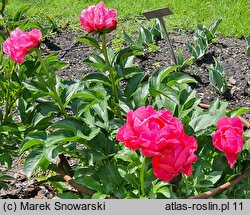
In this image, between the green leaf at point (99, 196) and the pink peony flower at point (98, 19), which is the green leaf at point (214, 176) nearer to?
the green leaf at point (99, 196)

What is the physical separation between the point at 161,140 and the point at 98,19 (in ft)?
2.16

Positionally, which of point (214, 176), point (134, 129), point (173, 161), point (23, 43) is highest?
point (23, 43)

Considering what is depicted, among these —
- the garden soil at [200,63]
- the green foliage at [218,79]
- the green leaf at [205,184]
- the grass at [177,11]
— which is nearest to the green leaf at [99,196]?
the green leaf at [205,184]

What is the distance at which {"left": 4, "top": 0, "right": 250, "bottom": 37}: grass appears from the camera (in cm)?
475

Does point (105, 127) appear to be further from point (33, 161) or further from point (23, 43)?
point (23, 43)

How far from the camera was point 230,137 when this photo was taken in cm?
190

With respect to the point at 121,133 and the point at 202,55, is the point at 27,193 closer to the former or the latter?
the point at 121,133

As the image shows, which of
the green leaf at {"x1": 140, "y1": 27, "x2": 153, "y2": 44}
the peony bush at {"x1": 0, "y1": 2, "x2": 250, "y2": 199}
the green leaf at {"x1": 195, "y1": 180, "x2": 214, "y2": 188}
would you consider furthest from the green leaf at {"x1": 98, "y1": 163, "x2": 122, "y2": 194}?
the green leaf at {"x1": 140, "y1": 27, "x2": 153, "y2": 44}

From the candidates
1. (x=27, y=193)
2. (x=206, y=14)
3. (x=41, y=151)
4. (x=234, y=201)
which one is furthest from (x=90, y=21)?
(x=206, y=14)

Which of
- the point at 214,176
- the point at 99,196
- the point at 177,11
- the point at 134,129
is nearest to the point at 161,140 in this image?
the point at 134,129

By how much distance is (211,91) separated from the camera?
3768 millimetres

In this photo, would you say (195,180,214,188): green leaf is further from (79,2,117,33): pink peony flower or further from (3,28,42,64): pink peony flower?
(3,28,42,64): pink peony flower

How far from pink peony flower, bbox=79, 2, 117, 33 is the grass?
2.61 m

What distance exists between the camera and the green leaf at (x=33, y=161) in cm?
203
